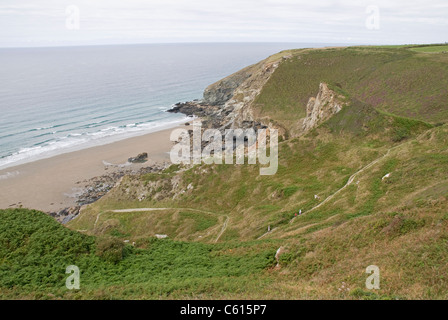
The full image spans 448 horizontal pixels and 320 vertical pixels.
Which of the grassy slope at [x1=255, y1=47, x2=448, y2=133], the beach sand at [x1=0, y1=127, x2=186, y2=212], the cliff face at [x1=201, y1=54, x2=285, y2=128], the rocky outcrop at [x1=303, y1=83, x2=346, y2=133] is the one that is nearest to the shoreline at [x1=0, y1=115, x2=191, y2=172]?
the beach sand at [x1=0, y1=127, x2=186, y2=212]

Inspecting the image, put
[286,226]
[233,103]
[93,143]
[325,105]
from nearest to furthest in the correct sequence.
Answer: [286,226] → [325,105] → [93,143] → [233,103]

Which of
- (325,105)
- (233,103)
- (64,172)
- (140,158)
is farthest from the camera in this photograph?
(233,103)

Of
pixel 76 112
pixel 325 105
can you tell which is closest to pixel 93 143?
pixel 76 112

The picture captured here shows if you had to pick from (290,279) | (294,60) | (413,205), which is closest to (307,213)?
(413,205)

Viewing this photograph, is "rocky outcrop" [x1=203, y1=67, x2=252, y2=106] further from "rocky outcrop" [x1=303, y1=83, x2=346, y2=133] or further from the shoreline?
"rocky outcrop" [x1=303, y1=83, x2=346, y2=133]

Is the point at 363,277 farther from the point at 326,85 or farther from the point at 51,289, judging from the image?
the point at 326,85

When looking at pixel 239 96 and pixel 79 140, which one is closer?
pixel 79 140

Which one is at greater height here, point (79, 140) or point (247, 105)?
point (247, 105)

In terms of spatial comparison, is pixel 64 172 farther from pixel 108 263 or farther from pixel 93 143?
pixel 108 263
